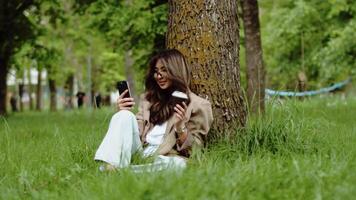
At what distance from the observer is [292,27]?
3155 centimetres

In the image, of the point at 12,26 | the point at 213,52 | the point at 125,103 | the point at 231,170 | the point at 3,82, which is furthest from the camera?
the point at 3,82

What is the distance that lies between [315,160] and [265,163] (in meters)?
0.38

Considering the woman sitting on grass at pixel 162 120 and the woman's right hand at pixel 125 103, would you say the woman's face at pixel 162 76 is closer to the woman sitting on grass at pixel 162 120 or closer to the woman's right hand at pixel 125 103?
the woman sitting on grass at pixel 162 120

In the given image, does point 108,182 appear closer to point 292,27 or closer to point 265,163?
point 265,163

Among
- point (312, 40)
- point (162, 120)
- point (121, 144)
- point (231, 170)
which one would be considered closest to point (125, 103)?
point (162, 120)

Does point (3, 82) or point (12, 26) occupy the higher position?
point (12, 26)

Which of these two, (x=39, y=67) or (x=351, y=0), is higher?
(x=351, y=0)

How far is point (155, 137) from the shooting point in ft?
18.8

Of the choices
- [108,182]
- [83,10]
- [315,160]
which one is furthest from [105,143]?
[83,10]

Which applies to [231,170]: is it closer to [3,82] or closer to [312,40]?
[3,82]

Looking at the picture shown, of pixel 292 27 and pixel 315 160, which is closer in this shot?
pixel 315 160

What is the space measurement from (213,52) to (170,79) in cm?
77

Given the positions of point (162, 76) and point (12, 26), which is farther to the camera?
point (12, 26)

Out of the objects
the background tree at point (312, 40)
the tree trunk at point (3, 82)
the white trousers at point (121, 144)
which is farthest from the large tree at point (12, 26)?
the white trousers at point (121, 144)
